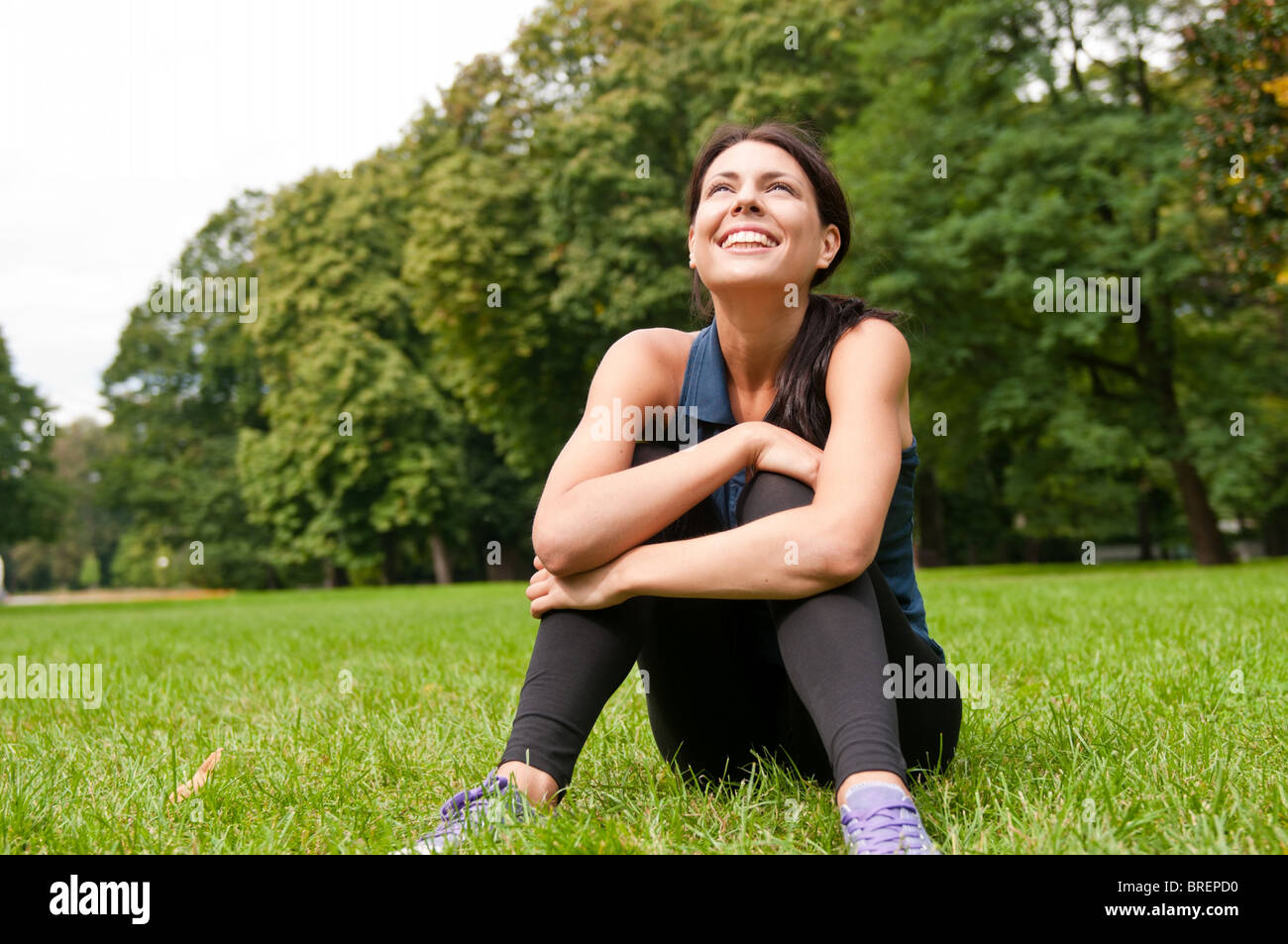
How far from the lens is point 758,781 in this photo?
8.07 ft

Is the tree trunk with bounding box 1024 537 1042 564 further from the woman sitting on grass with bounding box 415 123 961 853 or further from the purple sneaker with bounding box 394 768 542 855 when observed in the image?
the purple sneaker with bounding box 394 768 542 855

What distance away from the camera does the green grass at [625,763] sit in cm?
204

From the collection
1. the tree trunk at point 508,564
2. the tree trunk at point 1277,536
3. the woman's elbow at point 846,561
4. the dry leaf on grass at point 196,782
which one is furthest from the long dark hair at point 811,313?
the tree trunk at point 508,564

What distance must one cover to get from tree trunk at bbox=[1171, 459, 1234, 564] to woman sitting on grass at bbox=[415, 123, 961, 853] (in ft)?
51.6

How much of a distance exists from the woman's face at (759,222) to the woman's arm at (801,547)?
361 millimetres

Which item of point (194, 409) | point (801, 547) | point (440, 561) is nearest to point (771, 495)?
point (801, 547)

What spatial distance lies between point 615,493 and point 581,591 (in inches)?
8.8

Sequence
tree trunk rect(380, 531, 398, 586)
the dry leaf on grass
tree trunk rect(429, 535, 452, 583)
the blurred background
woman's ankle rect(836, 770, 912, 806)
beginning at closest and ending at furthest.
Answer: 1. woman's ankle rect(836, 770, 912, 806)
2. the dry leaf on grass
3. the blurred background
4. tree trunk rect(429, 535, 452, 583)
5. tree trunk rect(380, 531, 398, 586)

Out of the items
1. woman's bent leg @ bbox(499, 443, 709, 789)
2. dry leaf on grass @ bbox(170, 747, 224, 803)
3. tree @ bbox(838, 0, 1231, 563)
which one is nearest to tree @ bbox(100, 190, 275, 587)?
tree @ bbox(838, 0, 1231, 563)

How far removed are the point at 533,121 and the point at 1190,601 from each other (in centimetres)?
1737

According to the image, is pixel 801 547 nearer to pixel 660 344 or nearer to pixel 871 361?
pixel 871 361

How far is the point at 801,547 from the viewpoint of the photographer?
2039 mm

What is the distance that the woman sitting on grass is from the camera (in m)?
2.04

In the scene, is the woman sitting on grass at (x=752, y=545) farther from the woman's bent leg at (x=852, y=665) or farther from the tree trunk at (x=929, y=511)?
the tree trunk at (x=929, y=511)
